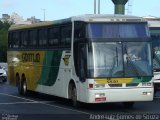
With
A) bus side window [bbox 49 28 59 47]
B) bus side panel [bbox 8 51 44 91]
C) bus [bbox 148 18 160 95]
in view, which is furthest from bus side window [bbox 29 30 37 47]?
bus [bbox 148 18 160 95]

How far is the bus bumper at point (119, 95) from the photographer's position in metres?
17.8

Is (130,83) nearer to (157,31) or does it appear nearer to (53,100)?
(53,100)

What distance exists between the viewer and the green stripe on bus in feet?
69.0

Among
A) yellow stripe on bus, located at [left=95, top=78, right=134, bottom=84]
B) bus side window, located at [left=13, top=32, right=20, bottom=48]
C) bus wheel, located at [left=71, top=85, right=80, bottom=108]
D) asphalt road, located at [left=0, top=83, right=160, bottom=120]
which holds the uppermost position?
bus side window, located at [left=13, top=32, right=20, bottom=48]

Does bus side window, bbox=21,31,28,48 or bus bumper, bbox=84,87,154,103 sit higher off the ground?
bus side window, bbox=21,31,28,48

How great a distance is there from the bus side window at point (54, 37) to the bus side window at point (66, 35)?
1.92 feet

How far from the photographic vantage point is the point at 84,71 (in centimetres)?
1808

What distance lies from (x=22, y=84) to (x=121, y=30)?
8.65 metres

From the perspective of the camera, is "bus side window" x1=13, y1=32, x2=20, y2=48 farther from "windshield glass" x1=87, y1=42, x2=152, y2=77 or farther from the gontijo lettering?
"windshield glass" x1=87, y1=42, x2=152, y2=77

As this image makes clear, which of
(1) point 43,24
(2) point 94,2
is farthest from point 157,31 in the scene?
(2) point 94,2

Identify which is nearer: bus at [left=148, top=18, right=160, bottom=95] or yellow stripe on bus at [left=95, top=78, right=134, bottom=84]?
yellow stripe on bus at [left=95, top=78, right=134, bottom=84]

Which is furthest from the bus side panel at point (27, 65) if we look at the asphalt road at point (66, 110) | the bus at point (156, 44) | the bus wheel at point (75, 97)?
the bus at point (156, 44)

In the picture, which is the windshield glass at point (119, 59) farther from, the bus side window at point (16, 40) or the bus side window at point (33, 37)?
the bus side window at point (16, 40)

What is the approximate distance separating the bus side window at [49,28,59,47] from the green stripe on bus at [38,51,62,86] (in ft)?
1.12
